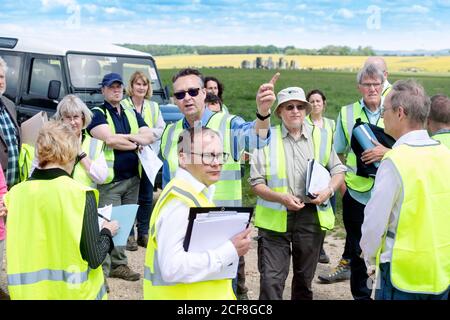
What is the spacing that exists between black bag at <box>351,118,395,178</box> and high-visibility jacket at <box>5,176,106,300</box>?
8.38 feet

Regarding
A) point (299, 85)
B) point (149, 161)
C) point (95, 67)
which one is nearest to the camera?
point (149, 161)

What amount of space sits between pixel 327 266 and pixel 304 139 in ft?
7.94

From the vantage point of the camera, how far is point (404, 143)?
3055 mm

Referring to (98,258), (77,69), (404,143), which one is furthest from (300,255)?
(77,69)

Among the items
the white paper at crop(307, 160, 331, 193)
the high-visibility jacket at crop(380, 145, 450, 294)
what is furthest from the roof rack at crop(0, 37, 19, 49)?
the high-visibility jacket at crop(380, 145, 450, 294)

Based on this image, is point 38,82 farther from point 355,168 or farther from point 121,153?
point 355,168

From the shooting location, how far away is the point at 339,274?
5.79 m

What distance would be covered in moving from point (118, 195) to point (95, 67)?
4028 millimetres

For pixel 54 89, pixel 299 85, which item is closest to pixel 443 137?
pixel 54 89

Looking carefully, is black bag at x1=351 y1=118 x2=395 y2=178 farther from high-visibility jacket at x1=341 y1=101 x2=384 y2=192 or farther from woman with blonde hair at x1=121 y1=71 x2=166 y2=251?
woman with blonde hair at x1=121 y1=71 x2=166 y2=251

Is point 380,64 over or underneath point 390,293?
over

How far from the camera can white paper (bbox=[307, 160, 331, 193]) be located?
4125mm

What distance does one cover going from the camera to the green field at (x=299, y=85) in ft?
89.7
